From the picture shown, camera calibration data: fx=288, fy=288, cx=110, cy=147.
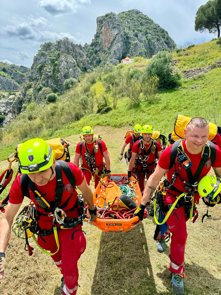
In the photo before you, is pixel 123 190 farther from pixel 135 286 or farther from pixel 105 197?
pixel 135 286

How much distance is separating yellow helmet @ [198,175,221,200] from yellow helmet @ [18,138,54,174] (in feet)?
8.27

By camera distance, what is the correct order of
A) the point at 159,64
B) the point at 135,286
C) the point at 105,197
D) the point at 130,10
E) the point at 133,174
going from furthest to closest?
1. the point at 130,10
2. the point at 159,64
3. the point at 133,174
4. the point at 105,197
5. the point at 135,286

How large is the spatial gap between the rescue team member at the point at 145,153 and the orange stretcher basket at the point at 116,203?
509 mm

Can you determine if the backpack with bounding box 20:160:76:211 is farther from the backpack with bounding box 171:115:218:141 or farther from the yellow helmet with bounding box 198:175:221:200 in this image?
the backpack with bounding box 171:115:218:141

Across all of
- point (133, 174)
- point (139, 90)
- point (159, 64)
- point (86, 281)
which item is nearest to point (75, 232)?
point (86, 281)

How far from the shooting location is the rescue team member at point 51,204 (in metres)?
3.81

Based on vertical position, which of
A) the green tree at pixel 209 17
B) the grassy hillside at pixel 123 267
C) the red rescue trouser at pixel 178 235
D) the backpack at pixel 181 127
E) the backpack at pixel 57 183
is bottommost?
the grassy hillside at pixel 123 267

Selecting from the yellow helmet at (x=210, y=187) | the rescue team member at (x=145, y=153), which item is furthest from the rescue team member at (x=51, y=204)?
the rescue team member at (x=145, y=153)

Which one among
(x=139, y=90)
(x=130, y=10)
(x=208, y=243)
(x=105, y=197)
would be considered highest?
(x=130, y=10)

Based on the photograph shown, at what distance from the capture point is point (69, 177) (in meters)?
4.29

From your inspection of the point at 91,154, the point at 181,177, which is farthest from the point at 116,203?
the point at 91,154

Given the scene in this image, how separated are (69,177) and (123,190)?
11.6 feet

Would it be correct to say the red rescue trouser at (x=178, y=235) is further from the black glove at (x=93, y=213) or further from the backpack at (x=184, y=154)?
the black glove at (x=93, y=213)

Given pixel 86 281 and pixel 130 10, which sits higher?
pixel 130 10
